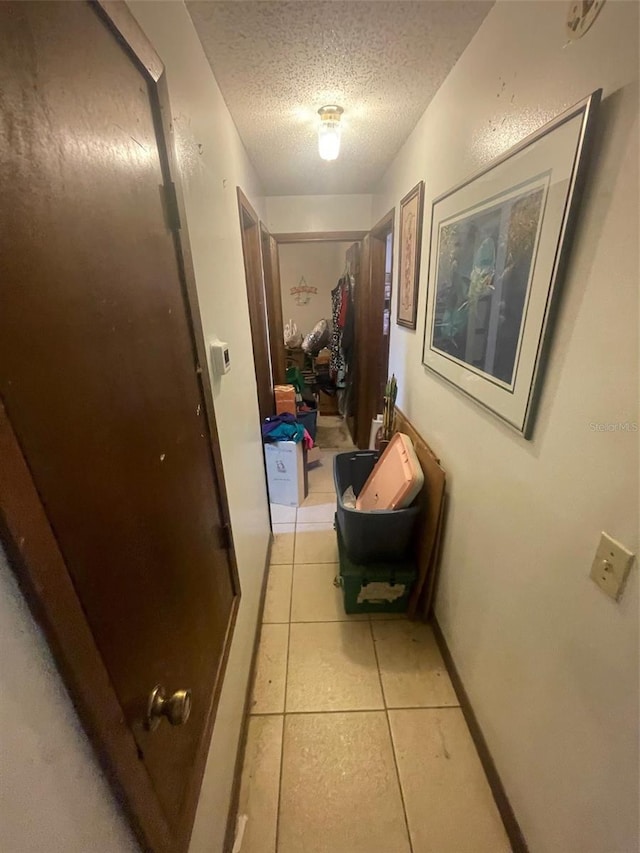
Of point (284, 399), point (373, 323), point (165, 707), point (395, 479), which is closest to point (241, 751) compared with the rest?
point (165, 707)

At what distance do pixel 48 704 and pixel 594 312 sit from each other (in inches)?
41.1

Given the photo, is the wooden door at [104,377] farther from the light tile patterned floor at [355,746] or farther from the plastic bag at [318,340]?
the plastic bag at [318,340]

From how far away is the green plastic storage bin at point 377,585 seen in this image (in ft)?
5.31

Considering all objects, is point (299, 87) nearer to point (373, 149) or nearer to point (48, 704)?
point (373, 149)

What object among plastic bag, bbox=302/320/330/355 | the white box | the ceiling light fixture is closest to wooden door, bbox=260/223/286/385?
the white box

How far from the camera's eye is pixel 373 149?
194 centimetres

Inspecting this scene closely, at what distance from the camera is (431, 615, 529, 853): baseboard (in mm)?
1008

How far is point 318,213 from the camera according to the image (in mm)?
2857

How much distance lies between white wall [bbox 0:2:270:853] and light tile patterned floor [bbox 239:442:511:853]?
0.16m

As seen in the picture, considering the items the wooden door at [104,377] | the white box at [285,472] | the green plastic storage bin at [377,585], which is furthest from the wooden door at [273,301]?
the wooden door at [104,377]

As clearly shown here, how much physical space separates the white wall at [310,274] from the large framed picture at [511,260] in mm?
3707

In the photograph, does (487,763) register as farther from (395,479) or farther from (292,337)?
(292,337)

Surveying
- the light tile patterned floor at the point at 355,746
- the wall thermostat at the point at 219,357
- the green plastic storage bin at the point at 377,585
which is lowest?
the light tile patterned floor at the point at 355,746

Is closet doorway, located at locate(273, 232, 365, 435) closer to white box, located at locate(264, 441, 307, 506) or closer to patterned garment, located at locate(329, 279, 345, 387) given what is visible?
patterned garment, located at locate(329, 279, 345, 387)
